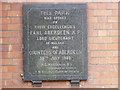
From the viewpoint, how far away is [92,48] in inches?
161

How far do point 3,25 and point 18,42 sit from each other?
0.32 m

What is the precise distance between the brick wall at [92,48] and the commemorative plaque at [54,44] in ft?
0.32

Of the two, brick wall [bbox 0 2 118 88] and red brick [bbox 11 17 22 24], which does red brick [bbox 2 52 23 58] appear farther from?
red brick [bbox 11 17 22 24]

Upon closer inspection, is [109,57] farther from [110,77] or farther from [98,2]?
[98,2]

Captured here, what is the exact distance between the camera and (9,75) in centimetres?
410

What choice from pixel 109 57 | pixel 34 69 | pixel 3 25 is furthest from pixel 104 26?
pixel 3 25

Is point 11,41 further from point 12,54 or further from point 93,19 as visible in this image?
point 93,19

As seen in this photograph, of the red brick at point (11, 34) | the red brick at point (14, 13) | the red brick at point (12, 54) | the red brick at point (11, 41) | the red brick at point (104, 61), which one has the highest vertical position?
the red brick at point (14, 13)

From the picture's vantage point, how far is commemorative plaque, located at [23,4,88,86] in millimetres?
Result: 4043

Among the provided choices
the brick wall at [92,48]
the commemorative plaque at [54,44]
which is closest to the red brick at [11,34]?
the brick wall at [92,48]

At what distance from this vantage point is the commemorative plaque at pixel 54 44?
4043mm

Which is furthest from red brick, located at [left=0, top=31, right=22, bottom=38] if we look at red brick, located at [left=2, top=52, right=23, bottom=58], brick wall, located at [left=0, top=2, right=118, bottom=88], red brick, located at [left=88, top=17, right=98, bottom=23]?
red brick, located at [left=88, top=17, right=98, bottom=23]

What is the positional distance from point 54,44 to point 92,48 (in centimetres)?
53

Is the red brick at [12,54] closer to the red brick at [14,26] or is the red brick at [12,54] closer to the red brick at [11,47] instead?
the red brick at [11,47]
